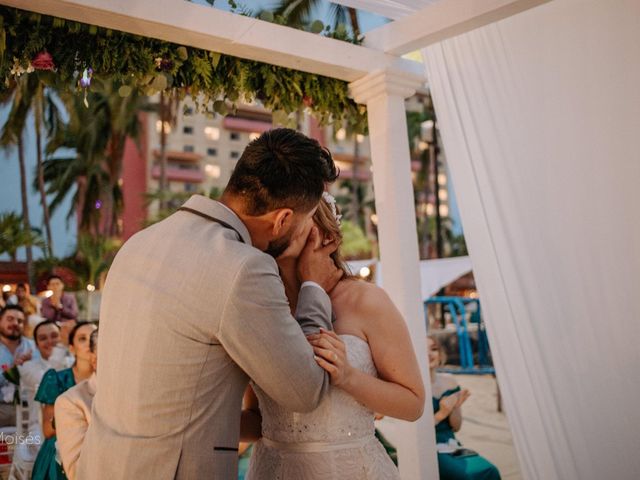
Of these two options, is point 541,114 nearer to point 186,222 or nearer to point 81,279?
point 186,222

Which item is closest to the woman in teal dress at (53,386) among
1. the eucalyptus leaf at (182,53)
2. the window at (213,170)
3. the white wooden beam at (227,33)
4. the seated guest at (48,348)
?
the seated guest at (48,348)

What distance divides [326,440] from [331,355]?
41 centimetres

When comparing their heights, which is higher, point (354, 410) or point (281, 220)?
point (281, 220)

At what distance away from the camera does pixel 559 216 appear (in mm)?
3201

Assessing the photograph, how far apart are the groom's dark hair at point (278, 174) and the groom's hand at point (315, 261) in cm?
40

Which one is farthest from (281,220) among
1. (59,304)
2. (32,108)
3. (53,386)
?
(32,108)

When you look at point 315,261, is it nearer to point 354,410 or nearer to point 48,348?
point 354,410

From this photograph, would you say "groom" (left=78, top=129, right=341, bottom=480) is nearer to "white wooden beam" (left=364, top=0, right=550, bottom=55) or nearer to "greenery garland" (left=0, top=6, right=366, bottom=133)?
"greenery garland" (left=0, top=6, right=366, bottom=133)

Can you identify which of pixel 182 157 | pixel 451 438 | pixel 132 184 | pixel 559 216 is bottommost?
pixel 451 438

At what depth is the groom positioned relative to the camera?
4.67 feet

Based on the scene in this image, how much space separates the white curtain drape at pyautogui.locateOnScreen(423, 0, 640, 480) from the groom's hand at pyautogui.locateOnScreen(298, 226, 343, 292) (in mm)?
1585

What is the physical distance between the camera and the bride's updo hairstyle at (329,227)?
2139 mm

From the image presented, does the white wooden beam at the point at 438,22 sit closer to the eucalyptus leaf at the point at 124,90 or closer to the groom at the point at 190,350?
the eucalyptus leaf at the point at 124,90

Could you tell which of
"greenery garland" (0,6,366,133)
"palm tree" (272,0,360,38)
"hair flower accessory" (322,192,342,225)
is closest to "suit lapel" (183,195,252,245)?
"hair flower accessory" (322,192,342,225)
